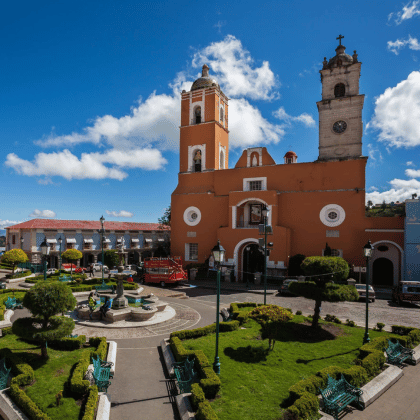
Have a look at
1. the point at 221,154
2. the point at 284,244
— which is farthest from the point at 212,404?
the point at 221,154

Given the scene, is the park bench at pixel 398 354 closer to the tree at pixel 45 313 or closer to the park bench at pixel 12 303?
the tree at pixel 45 313

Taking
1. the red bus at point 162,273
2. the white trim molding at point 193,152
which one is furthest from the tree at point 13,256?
the white trim molding at point 193,152

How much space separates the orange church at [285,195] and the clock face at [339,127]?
0.09m

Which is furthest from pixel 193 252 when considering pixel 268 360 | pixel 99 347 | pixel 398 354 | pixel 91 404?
pixel 91 404

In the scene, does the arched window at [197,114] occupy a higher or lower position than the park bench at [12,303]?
higher

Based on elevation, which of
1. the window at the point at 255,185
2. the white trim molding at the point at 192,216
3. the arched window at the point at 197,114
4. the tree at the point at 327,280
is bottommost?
the tree at the point at 327,280

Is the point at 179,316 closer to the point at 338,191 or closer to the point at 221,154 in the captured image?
the point at 338,191

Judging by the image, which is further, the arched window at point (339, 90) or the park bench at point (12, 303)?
the arched window at point (339, 90)

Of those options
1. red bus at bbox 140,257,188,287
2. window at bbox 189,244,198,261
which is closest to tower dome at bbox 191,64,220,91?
window at bbox 189,244,198,261

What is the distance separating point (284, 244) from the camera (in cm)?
2677

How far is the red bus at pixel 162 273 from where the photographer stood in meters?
24.7

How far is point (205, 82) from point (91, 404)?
108 ft

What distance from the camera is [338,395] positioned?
7.53 meters

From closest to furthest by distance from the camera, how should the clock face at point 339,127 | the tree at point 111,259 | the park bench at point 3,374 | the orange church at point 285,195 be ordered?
the park bench at point 3,374 < the orange church at point 285,195 < the clock face at point 339,127 < the tree at point 111,259
